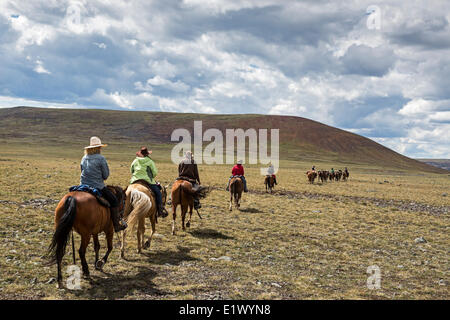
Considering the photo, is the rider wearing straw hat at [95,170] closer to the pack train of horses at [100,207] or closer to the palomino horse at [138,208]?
the pack train of horses at [100,207]

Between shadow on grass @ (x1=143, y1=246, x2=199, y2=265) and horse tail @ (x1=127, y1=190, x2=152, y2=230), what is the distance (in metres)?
1.09

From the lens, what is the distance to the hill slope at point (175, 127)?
457ft

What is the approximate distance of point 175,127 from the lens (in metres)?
170

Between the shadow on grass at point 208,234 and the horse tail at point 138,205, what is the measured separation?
2.93m

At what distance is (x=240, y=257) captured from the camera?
945 centimetres

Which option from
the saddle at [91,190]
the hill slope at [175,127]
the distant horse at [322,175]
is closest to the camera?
the saddle at [91,190]

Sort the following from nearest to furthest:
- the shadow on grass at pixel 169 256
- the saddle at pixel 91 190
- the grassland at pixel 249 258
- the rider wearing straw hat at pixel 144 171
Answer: the grassland at pixel 249 258 < the saddle at pixel 91 190 < the shadow on grass at pixel 169 256 < the rider wearing straw hat at pixel 144 171

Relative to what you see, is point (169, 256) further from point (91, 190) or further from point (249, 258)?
point (91, 190)

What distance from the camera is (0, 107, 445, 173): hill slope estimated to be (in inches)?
5487

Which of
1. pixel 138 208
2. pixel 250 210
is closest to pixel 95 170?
pixel 138 208

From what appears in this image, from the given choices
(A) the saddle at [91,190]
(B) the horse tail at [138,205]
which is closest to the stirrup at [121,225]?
(B) the horse tail at [138,205]

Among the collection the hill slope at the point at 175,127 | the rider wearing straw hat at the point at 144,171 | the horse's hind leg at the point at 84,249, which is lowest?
the horse's hind leg at the point at 84,249

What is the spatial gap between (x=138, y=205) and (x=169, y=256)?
5.60ft
